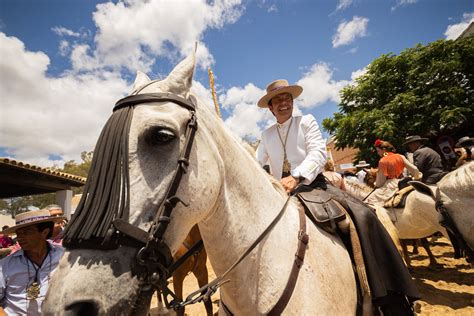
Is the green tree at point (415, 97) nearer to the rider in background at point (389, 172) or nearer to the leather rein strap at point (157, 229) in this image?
the rider in background at point (389, 172)

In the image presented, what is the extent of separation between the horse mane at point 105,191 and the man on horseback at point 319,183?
1456 millimetres

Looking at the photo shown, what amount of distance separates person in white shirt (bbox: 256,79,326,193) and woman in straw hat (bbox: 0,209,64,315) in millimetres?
3172

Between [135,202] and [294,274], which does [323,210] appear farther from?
[135,202]

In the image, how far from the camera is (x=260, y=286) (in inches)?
59.9

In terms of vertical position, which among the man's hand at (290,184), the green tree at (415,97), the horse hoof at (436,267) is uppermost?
the green tree at (415,97)

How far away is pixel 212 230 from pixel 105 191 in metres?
0.70

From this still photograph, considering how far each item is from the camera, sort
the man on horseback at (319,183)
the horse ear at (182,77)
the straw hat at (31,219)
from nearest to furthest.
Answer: the horse ear at (182,77), the man on horseback at (319,183), the straw hat at (31,219)

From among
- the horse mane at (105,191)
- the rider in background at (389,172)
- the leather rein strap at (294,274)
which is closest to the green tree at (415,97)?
the rider in background at (389,172)

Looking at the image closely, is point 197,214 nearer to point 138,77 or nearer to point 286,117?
point 138,77

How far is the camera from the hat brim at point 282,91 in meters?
2.80

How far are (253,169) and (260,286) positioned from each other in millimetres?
764

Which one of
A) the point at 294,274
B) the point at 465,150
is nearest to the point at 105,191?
the point at 294,274

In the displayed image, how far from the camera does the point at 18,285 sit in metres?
3.07

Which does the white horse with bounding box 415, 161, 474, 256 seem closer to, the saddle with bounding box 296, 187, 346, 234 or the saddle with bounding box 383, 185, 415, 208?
Result: the saddle with bounding box 383, 185, 415, 208
